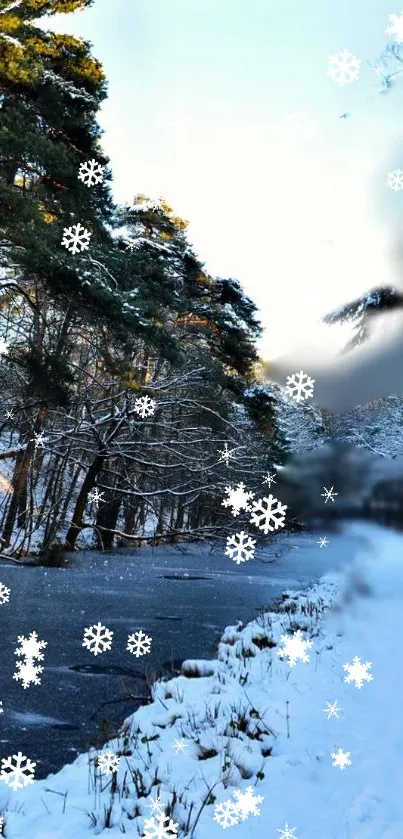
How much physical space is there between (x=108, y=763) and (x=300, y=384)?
8.12ft

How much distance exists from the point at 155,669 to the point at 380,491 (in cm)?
1733

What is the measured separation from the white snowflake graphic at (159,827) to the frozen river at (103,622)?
101cm

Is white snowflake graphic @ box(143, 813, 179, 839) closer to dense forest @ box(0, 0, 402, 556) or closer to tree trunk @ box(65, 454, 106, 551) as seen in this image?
dense forest @ box(0, 0, 402, 556)

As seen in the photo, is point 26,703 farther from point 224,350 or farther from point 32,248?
point 224,350

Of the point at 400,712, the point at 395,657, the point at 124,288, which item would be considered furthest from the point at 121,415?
the point at 400,712

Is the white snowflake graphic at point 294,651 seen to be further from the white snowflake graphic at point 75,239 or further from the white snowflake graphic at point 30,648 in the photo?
the white snowflake graphic at point 75,239

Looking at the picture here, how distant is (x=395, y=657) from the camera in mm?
5461

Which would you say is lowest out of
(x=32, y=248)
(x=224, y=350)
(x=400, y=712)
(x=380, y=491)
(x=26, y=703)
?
(x=26, y=703)

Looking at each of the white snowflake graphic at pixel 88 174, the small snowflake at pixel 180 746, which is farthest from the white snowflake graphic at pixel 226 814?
the white snowflake graphic at pixel 88 174

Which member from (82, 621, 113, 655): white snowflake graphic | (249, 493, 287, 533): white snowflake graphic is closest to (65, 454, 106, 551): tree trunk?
(82, 621, 113, 655): white snowflake graphic

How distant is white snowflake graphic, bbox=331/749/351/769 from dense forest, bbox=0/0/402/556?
3.92 meters

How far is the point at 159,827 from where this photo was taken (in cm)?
282

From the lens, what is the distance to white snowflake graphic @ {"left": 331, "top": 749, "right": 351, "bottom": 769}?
3.43m

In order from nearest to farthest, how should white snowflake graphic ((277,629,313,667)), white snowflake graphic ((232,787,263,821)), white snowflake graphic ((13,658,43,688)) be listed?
white snowflake graphic ((232,787,263,821))
white snowflake graphic ((13,658,43,688))
white snowflake graphic ((277,629,313,667))
